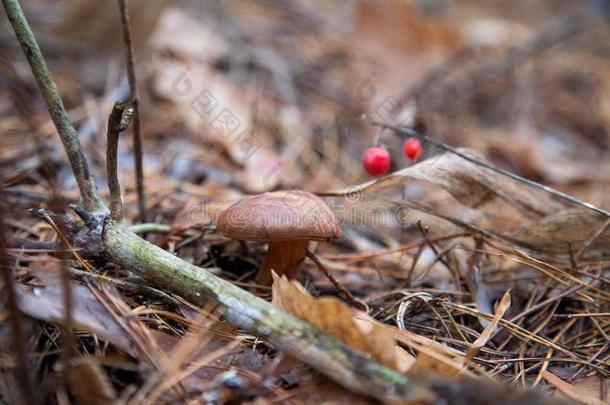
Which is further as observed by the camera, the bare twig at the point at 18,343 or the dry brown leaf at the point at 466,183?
the dry brown leaf at the point at 466,183

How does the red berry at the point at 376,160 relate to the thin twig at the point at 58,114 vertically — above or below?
below

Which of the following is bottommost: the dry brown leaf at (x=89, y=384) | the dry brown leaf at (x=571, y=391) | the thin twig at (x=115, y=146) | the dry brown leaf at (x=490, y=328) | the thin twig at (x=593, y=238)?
the dry brown leaf at (x=571, y=391)

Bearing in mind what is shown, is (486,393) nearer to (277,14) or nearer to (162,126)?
(162,126)

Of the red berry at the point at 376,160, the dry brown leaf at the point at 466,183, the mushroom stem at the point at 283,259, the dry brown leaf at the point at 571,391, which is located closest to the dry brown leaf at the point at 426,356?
the dry brown leaf at the point at 571,391

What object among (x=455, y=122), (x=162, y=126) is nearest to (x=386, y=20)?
(x=455, y=122)

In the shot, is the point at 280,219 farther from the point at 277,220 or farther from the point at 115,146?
the point at 115,146

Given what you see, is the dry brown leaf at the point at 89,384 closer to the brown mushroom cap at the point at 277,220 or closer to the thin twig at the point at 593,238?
the brown mushroom cap at the point at 277,220

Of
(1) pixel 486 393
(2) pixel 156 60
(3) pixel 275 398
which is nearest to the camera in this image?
(1) pixel 486 393

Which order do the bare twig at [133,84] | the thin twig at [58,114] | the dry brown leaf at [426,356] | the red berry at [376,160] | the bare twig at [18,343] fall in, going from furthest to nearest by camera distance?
the red berry at [376,160], the bare twig at [133,84], the thin twig at [58,114], the dry brown leaf at [426,356], the bare twig at [18,343]
